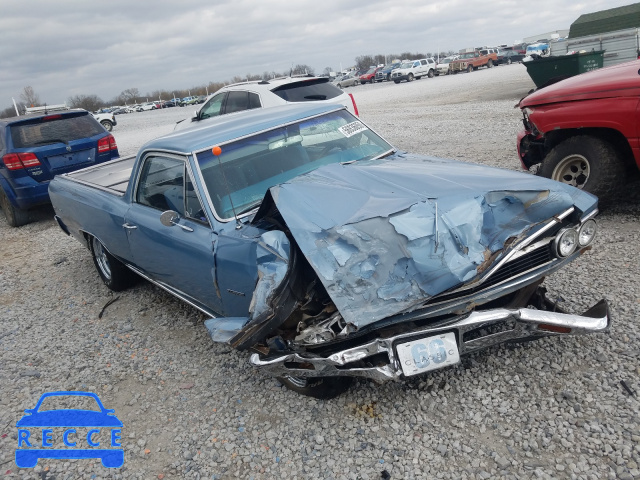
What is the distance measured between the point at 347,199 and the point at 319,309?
2.22 ft

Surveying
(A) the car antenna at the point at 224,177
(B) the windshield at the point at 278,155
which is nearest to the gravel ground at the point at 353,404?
(A) the car antenna at the point at 224,177

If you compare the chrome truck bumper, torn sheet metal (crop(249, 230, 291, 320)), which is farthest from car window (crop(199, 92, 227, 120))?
the chrome truck bumper

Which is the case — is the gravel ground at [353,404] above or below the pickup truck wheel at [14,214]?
below

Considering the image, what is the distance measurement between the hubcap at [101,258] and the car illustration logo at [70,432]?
1.95m

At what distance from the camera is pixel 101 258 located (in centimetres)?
537

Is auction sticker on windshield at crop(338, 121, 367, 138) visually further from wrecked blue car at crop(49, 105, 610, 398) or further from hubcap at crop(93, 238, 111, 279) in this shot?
hubcap at crop(93, 238, 111, 279)

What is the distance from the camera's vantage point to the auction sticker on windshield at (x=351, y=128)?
13.8 ft

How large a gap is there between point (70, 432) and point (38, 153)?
6144 mm

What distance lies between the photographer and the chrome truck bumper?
2520 mm

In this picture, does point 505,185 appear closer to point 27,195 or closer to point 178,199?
point 178,199

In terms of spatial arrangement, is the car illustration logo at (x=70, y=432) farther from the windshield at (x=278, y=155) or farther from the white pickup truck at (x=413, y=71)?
the white pickup truck at (x=413, y=71)

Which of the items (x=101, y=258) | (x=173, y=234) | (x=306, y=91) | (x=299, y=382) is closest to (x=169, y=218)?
(x=173, y=234)

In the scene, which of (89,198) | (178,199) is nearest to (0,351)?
(89,198)

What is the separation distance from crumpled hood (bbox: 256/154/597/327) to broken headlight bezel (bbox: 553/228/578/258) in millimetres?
132
